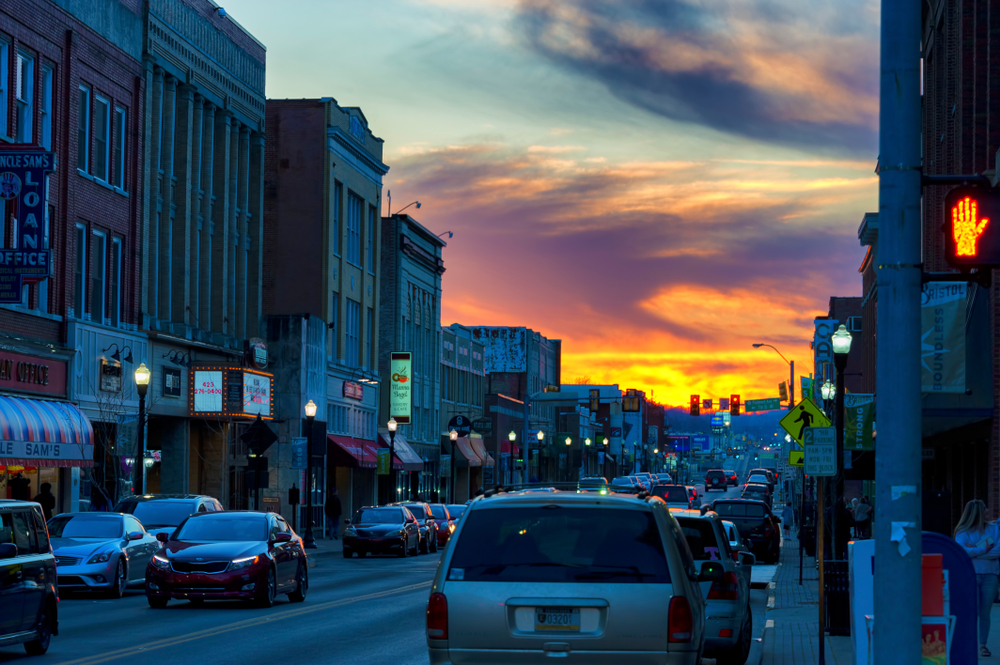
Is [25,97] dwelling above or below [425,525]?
above

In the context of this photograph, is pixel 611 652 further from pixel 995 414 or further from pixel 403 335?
pixel 403 335

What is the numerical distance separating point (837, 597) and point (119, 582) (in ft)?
41.4

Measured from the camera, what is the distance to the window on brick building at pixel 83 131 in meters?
37.2

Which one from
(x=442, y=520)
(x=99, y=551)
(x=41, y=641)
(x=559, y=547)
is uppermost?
(x=559, y=547)

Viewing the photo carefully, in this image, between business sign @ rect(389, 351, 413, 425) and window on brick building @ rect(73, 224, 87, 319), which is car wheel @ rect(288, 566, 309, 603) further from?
business sign @ rect(389, 351, 413, 425)

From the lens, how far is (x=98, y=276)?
38.6 m

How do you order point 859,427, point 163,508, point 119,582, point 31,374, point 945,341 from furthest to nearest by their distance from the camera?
point 859,427 < point 31,374 < point 163,508 < point 945,341 < point 119,582

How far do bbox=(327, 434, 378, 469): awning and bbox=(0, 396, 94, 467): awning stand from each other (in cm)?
2084

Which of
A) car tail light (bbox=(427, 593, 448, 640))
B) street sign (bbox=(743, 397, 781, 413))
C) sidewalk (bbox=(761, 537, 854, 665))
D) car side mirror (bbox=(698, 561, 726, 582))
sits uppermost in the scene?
street sign (bbox=(743, 397, 781, 413))

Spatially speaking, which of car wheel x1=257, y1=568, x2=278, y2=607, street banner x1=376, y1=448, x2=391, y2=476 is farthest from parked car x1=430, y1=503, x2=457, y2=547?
car wheel x1=257, y1=568, x2=278, y2=607

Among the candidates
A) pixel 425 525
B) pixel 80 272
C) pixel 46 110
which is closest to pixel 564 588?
pixel 46 110

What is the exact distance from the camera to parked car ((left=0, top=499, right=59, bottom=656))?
14500 millimetres

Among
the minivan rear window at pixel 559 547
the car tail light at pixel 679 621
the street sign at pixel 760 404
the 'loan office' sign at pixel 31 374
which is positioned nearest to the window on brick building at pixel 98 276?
the 'loan office' sign at pixel 31 374

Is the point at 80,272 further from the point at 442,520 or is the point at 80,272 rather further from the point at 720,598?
the point at 720,598
